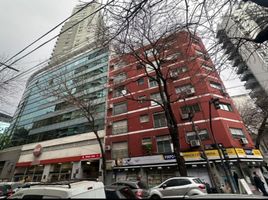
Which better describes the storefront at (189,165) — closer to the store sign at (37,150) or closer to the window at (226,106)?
the window at (226,106)

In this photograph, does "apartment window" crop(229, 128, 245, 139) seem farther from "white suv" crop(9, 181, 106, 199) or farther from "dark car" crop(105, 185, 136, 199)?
"white suv" crop(9, 181, 106, 199)

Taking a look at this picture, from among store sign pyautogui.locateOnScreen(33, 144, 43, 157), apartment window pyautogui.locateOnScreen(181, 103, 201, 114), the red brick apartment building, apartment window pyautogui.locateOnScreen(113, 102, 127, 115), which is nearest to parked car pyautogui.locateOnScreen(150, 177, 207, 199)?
the red brick apartment building

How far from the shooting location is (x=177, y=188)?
9.32 meters

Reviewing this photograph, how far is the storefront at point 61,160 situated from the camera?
21656 millimetres

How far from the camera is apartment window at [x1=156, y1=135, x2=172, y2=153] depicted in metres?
17.7

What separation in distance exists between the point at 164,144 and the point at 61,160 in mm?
15070

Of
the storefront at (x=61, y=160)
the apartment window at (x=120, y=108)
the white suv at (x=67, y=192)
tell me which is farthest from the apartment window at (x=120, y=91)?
the white suv at (x=67, y=192)

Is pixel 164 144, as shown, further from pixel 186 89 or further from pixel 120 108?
pixel 120 108

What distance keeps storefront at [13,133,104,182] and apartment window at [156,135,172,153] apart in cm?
767

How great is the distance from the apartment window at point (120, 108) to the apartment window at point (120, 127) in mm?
1509

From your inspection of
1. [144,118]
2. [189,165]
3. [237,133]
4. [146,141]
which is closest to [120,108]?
[144,118]

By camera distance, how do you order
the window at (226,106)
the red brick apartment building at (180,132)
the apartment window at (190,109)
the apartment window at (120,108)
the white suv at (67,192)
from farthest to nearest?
the apartment window at (120,108)
the window at (226,106)
the apartment window at (190,109)
the red brick apartment building at (180,132)
the white suv at (67,192)

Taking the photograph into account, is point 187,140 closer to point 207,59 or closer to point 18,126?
point 207,59

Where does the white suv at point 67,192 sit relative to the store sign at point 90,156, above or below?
below
